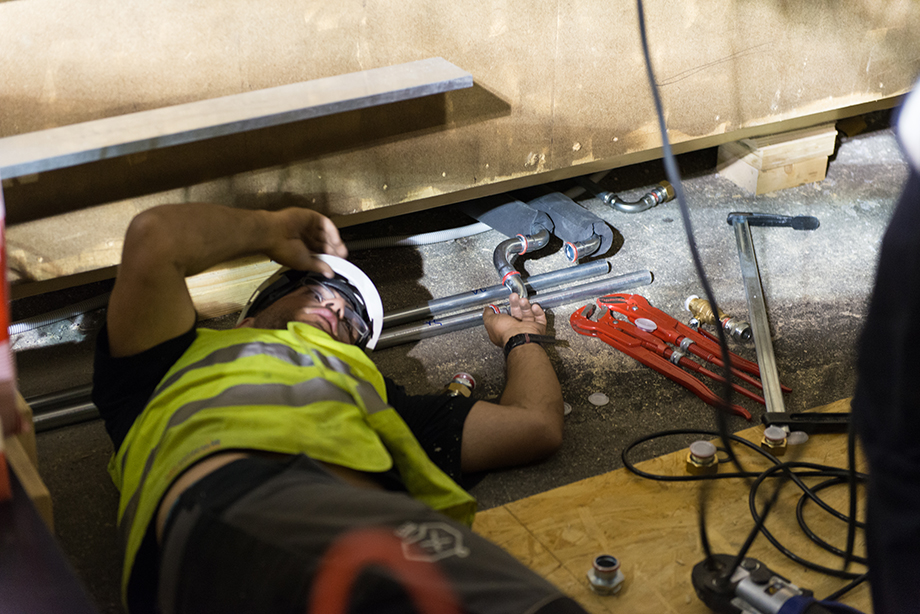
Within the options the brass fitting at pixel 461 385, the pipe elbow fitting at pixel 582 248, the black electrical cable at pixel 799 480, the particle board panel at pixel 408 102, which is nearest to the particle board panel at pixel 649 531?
the black electrical cable at pixel 799 480

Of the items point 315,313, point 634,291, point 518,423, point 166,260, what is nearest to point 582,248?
point 634,291

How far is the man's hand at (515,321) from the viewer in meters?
1.91

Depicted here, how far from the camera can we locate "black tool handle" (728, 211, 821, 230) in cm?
238

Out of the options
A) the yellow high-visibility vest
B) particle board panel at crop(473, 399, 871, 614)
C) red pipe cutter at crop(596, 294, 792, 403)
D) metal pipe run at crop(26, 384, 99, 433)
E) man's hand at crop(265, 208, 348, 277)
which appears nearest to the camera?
the yellow high-visibility vest

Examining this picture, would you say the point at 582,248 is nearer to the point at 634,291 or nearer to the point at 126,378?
the point at 634,291

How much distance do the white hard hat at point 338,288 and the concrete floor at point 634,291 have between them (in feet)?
1.08

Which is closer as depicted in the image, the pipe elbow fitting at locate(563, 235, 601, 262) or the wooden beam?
the wooden beam

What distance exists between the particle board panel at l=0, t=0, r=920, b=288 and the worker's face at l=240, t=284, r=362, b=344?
39 centimetres

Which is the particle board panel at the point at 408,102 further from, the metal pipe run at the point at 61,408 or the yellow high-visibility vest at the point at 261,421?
the yellow high-visibility vest at the point at 261,421

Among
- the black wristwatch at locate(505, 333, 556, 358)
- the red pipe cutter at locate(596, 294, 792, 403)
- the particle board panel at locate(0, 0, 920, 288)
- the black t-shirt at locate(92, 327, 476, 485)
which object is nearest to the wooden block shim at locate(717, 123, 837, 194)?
the particle board panel at locate(0, 0, 920, 288)

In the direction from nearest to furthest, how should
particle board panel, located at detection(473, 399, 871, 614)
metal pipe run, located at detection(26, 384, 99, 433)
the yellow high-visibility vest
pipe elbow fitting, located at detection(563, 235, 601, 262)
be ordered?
the yellow high-visibility vest → particle board panel, located at detection(473, 399, 871, 614) → metal pipe run, located at detection(26, 384, 99, 433) → pipe elbow fitting, located at detection(563, 235, 601, 262)

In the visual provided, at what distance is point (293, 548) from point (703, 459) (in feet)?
2.92

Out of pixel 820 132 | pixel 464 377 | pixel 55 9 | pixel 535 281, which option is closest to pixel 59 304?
pixel 55 9

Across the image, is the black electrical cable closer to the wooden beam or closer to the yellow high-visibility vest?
the yellow high-visibility vest
